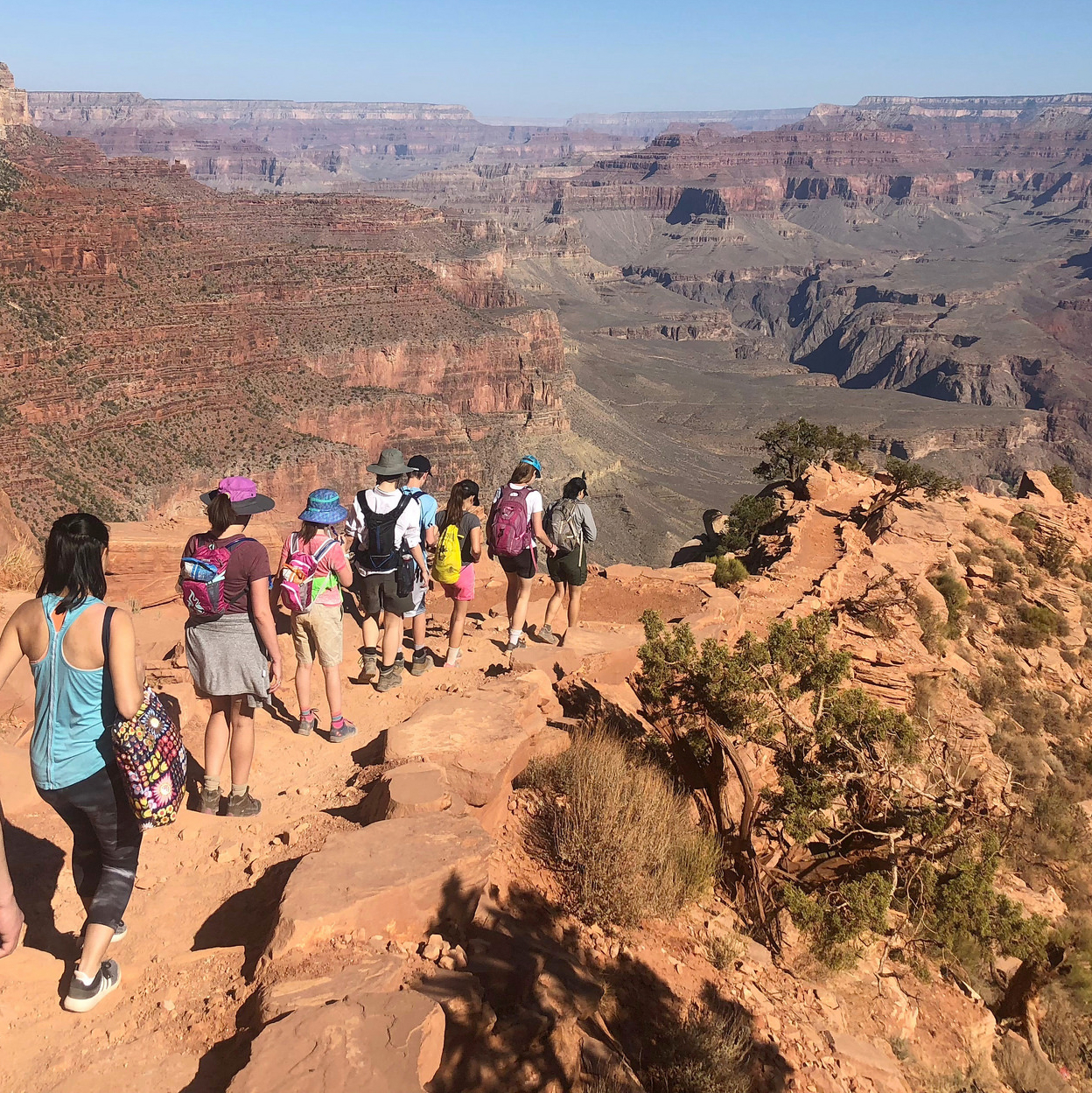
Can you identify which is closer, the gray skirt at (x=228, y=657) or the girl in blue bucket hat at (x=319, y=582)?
the gray skirt at (x=228, y=657)

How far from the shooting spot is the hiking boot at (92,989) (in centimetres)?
446

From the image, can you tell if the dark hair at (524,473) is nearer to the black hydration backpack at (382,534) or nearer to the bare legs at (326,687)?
the black hydration backpack at (382,534)

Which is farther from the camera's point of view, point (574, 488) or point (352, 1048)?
point (574, 488)

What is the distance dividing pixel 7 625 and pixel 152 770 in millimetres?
1045

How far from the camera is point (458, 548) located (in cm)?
916

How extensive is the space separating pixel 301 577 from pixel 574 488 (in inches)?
150

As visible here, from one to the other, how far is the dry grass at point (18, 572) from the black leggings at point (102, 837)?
7.10 meters

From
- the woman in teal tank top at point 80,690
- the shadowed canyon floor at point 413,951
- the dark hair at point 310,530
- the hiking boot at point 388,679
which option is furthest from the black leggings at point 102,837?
the hiking boot at point 388,679

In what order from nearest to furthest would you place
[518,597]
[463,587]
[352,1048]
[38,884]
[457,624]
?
1. [352,1048]
2. [38,884]
3. [463,587]
4. [457,624]
5. [518,597]

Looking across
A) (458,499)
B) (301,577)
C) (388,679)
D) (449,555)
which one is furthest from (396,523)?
(388,679)

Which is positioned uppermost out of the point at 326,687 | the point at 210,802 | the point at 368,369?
the point at 326,687

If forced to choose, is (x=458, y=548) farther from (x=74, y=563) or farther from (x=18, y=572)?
(x=18, y=572)

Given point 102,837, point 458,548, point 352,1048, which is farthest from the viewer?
point 458,548

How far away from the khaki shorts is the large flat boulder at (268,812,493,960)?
2.52m
